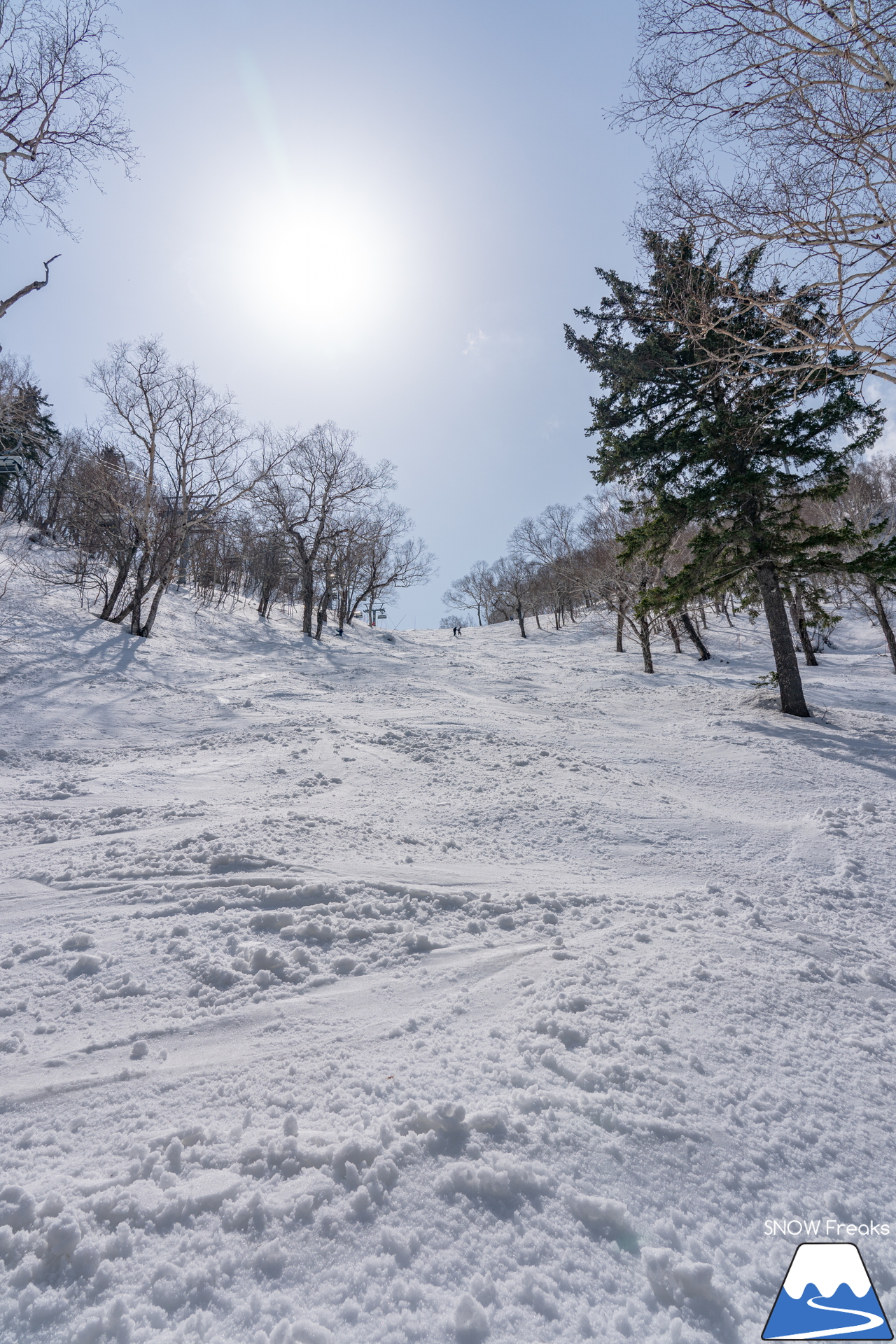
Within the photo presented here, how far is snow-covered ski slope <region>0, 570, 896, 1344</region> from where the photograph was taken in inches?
55.7

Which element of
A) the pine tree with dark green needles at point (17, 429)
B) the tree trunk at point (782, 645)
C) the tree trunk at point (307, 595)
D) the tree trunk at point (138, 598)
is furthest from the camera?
the tree trunk at point (307, 595)

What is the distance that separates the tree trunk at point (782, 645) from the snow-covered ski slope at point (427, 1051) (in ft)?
15.4

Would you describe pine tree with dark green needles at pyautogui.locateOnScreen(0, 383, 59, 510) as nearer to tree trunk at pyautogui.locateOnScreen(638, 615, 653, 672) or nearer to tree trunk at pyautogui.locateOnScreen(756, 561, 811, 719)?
tree trunk at pyautogui.locateOnScreen(756, 561, 811, 719)

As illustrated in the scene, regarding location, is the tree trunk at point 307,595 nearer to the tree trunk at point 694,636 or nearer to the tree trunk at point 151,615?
the tree trunk at point 151,615

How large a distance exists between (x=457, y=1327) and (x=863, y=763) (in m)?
8.24

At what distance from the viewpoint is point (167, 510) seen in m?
15.5

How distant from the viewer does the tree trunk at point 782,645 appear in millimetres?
9906

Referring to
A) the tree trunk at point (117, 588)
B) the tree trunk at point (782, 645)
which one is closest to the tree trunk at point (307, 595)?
the tree trunk at point (117, 588)

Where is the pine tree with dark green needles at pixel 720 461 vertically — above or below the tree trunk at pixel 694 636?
above

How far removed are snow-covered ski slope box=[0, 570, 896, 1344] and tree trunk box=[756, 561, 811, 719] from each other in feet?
15.4

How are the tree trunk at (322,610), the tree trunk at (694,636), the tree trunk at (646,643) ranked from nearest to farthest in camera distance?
the tree trunk at (646,643), the tree trunk at (694,636), the tree trunk at (322,610)

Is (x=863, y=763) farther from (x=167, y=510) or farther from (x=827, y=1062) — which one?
(x=167, y=510)

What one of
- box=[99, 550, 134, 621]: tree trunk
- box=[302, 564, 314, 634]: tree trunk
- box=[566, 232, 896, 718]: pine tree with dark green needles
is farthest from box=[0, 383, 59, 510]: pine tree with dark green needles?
box=[302, 564, 314, 634]: tree trunk

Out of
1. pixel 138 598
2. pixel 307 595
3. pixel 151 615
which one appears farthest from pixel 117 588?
pixel 307 595
